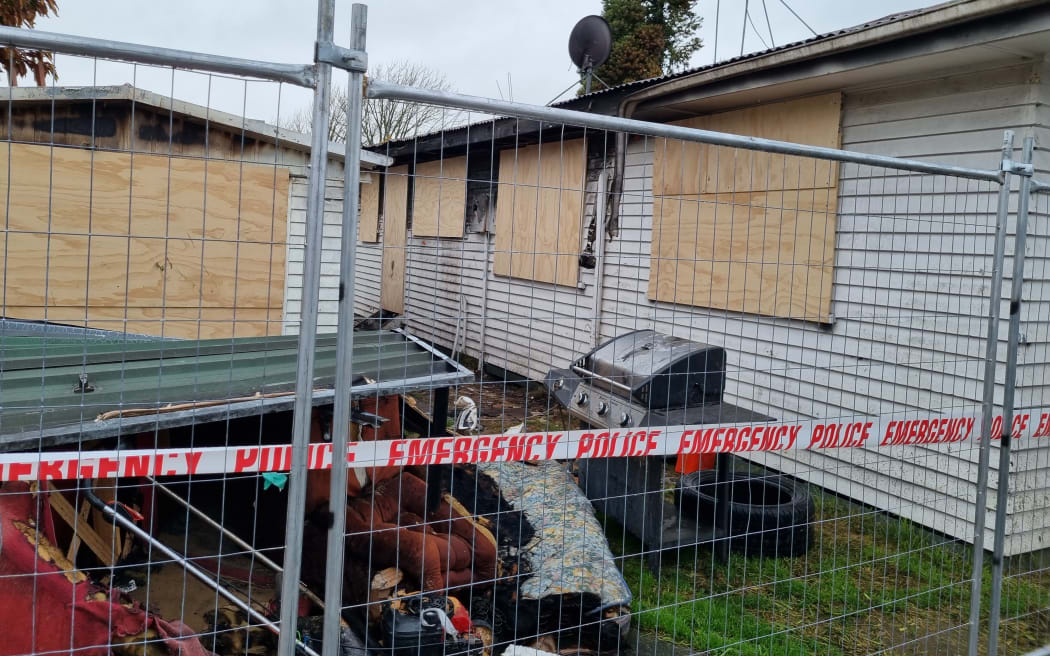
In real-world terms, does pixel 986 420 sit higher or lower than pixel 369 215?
lower

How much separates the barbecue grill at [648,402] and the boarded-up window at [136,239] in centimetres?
181

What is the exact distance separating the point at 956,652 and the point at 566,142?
783cm

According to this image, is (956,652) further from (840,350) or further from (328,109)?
A: (328,109)

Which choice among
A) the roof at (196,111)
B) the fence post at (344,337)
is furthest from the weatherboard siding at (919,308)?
the fence post at (344,337)

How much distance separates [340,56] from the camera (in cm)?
199

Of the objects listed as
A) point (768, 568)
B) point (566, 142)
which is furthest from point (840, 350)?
point (566, 142)

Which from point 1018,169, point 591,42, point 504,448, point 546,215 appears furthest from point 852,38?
point 591,42

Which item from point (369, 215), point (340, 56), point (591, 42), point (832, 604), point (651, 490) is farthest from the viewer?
point (591, 42)

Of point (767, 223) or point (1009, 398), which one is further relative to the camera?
point (767, 223)

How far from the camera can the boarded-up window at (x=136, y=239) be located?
10.8ft

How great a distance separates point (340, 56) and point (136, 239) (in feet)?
5.70

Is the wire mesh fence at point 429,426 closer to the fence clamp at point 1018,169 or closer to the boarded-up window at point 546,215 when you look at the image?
the fence clamp at point 1018,169

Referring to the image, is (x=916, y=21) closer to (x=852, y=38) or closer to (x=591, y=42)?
(x=852, y=38)

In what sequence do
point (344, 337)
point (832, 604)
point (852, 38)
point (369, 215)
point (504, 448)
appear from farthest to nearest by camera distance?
point (369, 215)
point (852, 38)
point (832, 604)
point (504, 448)
point (344, 337)
